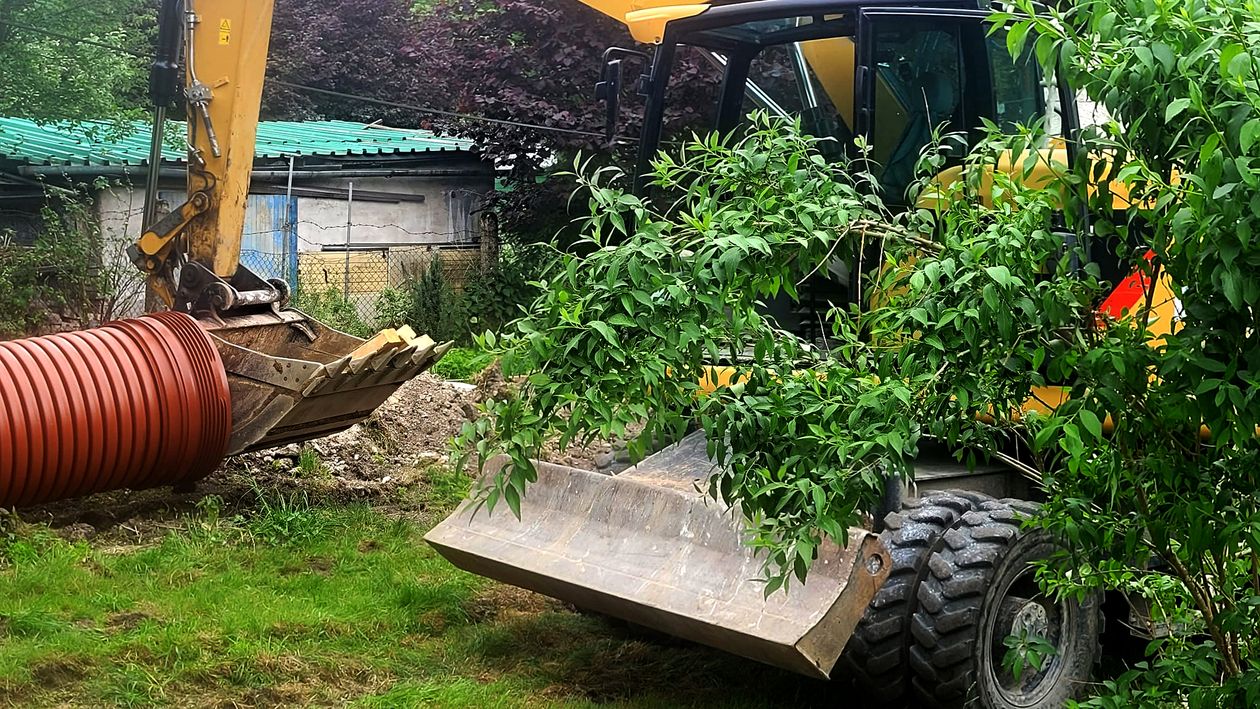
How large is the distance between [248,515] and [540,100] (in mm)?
7473

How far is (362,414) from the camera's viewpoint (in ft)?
23.7

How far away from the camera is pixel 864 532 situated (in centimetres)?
412

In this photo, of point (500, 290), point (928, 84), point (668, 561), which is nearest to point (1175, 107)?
point (668, 561)

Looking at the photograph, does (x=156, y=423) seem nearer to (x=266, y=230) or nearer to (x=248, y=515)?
(x=248, y=515)

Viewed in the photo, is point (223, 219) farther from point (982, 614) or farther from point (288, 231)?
point (288, 231)

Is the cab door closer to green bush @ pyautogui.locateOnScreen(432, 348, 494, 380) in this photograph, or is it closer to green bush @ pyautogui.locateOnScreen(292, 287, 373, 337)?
green bush @ pyautogui.locateOnScreen(432, 348, 494, 380)

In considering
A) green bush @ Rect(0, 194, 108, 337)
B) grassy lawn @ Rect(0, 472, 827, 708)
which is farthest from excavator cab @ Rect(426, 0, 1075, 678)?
green bush @ Rect(0, 194, 108, 337)

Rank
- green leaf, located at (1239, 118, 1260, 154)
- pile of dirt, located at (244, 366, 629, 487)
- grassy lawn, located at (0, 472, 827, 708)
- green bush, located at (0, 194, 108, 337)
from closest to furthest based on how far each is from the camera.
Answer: green leaf, located at (1239, 118, 1260, 154) → grassy lawn, located at (0, 472, 827, 708) → pile of dirt, located at (244, 366, 629, 487) → green bush, located at (0, 194, 108, 337)

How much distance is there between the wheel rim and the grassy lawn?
0.72 meters

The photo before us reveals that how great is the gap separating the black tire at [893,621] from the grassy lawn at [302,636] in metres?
0.56

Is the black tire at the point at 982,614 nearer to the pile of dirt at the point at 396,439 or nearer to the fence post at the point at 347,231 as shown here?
the pile of dirt at the point at 396,439

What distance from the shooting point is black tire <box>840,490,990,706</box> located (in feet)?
14.0

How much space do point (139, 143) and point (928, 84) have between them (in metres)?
12.8

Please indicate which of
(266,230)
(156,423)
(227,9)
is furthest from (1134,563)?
(266,230)
